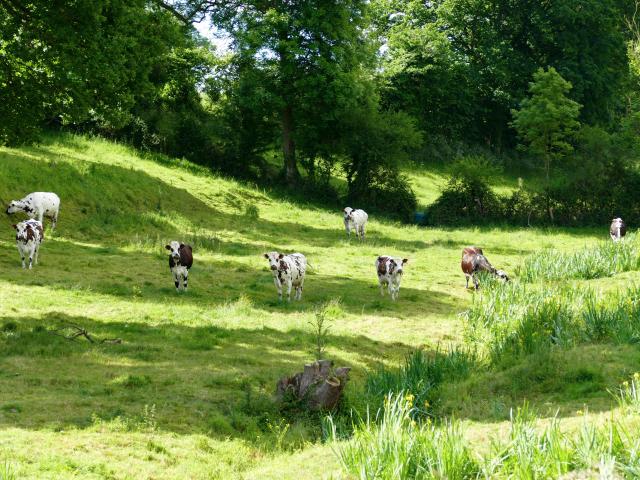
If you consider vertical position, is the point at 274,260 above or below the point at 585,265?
below

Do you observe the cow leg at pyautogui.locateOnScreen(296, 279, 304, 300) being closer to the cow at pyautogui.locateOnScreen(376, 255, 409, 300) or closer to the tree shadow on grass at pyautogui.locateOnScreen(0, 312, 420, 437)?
the cow at pyautogui.locateOnScreen(376, 255, 409, 300)

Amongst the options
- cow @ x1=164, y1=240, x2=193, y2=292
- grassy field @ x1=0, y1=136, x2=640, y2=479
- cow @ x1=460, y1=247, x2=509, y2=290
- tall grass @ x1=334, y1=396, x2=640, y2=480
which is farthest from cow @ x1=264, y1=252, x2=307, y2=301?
tall grass @ x1=334, y1=396, x2=640, y2=480

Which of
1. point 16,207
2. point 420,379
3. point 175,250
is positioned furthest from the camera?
point 16,207

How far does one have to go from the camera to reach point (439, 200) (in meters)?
41.4

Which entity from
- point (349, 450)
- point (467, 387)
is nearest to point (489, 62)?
point (467, 387)

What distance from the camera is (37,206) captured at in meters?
25.1

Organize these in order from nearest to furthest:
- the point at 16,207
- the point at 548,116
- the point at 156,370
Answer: the point at 156,370 → the point at 16,207 → the point at 548,116

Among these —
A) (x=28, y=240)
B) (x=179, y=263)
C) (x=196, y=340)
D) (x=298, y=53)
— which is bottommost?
(x=196, y=340)

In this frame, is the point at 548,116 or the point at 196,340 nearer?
the point at 196,340

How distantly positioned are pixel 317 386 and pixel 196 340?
14.6 feet

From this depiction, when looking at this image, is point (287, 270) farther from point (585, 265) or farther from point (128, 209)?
point (128, 209)

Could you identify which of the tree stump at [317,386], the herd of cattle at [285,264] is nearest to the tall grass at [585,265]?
the herd of cattle at [285,264]

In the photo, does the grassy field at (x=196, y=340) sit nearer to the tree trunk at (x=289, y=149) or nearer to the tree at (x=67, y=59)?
the tree at (x=67, y=59)

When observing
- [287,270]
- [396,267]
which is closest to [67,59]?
[287,270]
